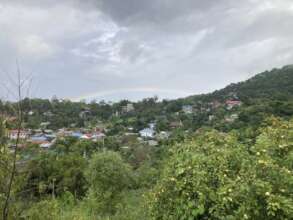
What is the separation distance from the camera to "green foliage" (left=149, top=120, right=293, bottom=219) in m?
3.67

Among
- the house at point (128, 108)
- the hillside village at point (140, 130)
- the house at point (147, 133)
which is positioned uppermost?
the house at point (128, 108)

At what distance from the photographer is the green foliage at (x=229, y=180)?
3.67 m

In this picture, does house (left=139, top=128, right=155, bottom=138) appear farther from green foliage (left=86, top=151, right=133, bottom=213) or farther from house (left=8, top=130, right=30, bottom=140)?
house (left=8, top=130, right=30, bottom=140)

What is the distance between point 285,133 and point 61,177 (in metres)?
14.8

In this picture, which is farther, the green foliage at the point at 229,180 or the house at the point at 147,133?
the house at the point at 147,133

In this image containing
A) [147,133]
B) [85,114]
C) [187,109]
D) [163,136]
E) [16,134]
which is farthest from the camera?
[85,114]

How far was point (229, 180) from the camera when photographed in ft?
12.9

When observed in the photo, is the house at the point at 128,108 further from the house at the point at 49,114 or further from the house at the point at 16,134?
the house at the point at 16,134

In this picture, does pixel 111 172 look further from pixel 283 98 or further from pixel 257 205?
pixel 283 98

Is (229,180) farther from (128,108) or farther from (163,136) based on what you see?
(128,108)

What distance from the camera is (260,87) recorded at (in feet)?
146

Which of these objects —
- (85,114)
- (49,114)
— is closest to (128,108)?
(85,114)

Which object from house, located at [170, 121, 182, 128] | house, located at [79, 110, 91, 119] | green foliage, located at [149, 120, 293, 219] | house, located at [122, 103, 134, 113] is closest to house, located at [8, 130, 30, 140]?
green foliage, located at [149, 120, 293, 219]

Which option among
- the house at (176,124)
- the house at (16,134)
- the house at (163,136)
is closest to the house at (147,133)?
the house at (176,124)
